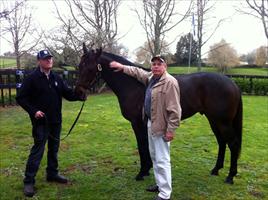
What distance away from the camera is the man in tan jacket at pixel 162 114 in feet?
11.0

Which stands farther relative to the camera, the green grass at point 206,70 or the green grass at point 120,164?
the green grass at point 206,70

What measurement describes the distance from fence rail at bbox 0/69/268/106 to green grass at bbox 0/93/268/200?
3128 millimetres

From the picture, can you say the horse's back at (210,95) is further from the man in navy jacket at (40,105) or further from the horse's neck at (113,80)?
the man in navy jacket at (40,105)

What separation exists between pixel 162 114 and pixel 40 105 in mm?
1687

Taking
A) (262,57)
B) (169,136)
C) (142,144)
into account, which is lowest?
(142,144)

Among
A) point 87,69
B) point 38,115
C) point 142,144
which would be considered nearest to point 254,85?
point 142,144

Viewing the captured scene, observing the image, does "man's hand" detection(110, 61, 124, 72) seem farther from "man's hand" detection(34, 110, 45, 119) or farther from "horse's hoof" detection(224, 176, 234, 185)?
"horse's hoof" detection(224, 176, 234, 185)

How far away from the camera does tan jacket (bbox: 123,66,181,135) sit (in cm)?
333

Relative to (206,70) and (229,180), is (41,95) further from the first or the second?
(206,70)

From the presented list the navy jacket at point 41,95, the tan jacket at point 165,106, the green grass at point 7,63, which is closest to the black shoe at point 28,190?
the navy jacket at point 41,95

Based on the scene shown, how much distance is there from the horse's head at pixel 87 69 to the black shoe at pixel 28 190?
4.63 ft

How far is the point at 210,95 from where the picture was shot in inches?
175

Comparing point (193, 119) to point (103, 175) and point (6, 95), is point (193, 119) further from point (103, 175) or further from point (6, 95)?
point (6, 95)

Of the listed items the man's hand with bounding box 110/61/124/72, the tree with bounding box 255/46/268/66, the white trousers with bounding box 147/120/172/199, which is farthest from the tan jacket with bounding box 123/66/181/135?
the tree with bounding box 255/46/268/66
